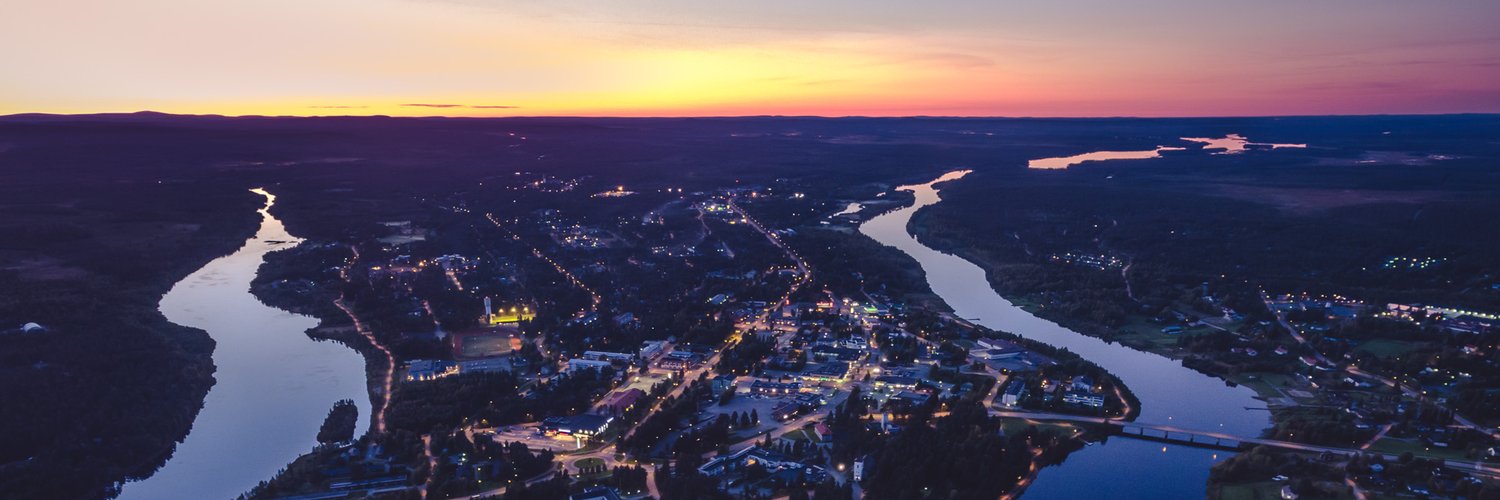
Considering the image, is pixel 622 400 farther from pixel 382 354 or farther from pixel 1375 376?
pixel 1375 376

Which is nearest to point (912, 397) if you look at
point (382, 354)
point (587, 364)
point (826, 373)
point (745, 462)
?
point (826, 373)

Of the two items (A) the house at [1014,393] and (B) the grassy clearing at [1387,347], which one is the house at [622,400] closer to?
(A) the house at [1014,393]

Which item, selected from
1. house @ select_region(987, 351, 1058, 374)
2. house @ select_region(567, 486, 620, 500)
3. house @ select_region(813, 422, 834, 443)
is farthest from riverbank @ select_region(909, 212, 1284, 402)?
house @ select_region(567, 486, 620, 500)

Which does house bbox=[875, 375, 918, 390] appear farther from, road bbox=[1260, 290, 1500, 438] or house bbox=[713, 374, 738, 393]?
road bbox=[1260, 290, 1500, 438]

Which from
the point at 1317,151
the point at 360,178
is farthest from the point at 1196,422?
the point at 1317,151

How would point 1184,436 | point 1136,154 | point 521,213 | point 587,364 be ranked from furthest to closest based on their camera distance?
point 1136,154, point 521,213, point 587,364, point 1184,436

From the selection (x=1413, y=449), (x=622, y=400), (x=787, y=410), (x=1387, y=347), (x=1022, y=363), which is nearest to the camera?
(x=1413, y=449)

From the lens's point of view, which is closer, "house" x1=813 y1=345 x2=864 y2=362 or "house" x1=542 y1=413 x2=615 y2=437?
"house" x1=542 y1=413 x2=615 y2=437
